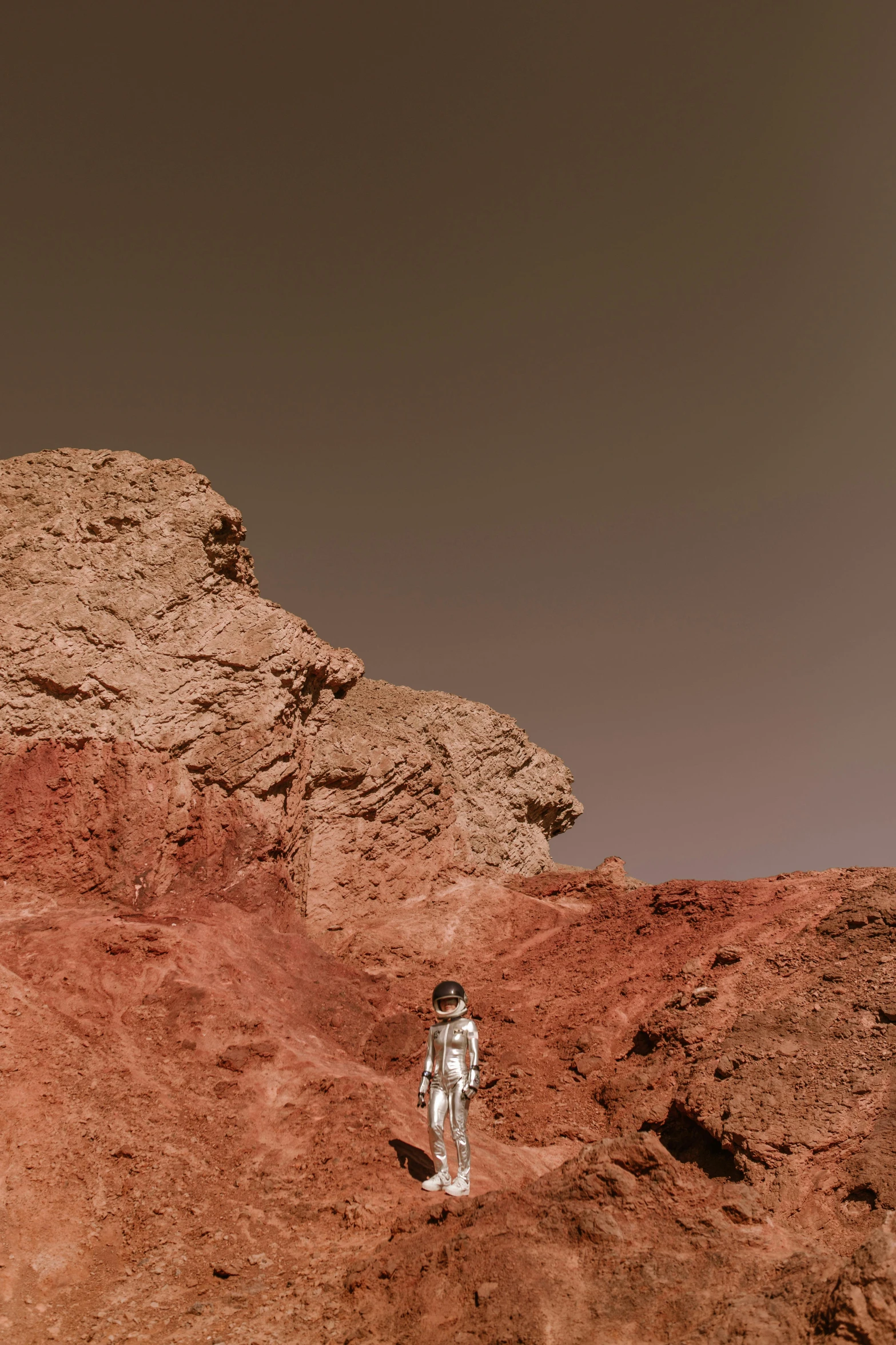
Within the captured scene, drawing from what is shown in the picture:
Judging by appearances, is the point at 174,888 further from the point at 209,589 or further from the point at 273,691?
the point at 209,589

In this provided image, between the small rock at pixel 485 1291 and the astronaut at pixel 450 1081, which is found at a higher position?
the astronaut at pixel 450 1081

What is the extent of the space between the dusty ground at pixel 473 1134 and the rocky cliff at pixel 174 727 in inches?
47.7

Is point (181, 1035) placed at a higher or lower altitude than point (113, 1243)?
higher

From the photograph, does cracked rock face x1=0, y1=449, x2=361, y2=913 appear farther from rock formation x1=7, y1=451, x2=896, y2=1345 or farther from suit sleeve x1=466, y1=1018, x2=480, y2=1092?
suit sleeve x1=466, y1=1018, x2=480, y2=1092

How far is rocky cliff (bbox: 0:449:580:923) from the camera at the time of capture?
14.3 m

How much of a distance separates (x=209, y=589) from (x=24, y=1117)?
35.5 feet

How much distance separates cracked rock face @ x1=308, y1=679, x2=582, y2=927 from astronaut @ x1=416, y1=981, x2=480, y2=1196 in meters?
9.02

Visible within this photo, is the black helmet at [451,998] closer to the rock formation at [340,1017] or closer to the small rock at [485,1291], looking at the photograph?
the rock formation at [340,1017]

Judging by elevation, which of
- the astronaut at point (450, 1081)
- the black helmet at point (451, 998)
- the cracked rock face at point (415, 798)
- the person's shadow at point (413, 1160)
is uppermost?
the cracked rock face at point (415, 798)

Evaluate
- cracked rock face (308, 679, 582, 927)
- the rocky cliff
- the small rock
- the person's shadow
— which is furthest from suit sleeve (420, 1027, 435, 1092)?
cracked rock face (308, 679, 582, 927)

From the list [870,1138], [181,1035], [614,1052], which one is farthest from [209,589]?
[870,1138]

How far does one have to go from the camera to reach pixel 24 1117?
8.46m

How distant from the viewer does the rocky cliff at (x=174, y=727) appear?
1426cm

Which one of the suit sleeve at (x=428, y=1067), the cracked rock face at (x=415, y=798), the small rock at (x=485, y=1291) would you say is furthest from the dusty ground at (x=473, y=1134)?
the cracked rock face at (x=415, y=798)
